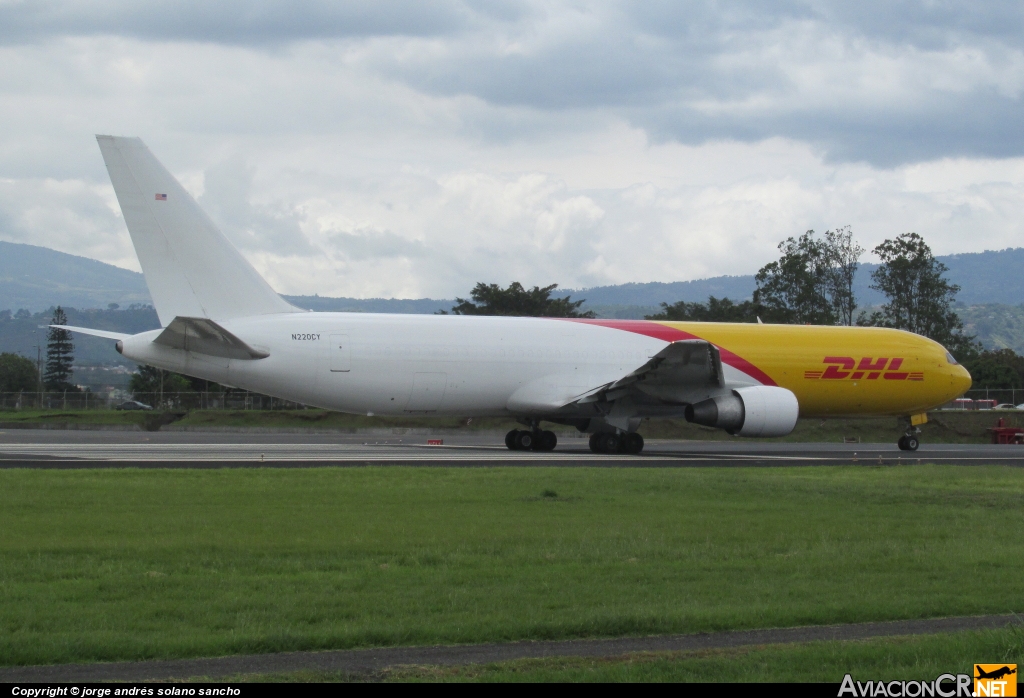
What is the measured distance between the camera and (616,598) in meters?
8.59

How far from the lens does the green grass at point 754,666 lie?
625cm

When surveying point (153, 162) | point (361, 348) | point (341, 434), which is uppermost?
point (153, 162)

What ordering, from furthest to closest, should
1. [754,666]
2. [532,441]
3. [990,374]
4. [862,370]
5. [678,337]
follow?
[990,374] → [862,370] → [678,337] → [532,441] → [754,666]

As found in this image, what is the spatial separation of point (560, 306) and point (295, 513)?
56.6 metres

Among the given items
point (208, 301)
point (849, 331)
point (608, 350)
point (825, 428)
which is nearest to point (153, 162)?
point (208, 301)

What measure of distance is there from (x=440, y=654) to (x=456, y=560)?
3.23 meters

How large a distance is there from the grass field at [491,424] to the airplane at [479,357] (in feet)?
36.7

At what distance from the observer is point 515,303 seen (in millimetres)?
69438

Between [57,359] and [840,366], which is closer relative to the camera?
[840,366]

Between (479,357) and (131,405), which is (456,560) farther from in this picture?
(131,405)

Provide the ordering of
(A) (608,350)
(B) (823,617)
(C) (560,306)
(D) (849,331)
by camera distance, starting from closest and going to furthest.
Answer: (B) (823,617) < (A) (608,350) < (D) (849,331) < (C) (560,306)

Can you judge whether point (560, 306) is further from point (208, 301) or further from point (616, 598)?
point (616, 598)

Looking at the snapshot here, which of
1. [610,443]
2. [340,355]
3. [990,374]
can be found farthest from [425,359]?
[990,374]

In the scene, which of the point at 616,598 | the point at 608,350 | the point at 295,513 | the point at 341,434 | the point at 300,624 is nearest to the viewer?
the point at 300,624
